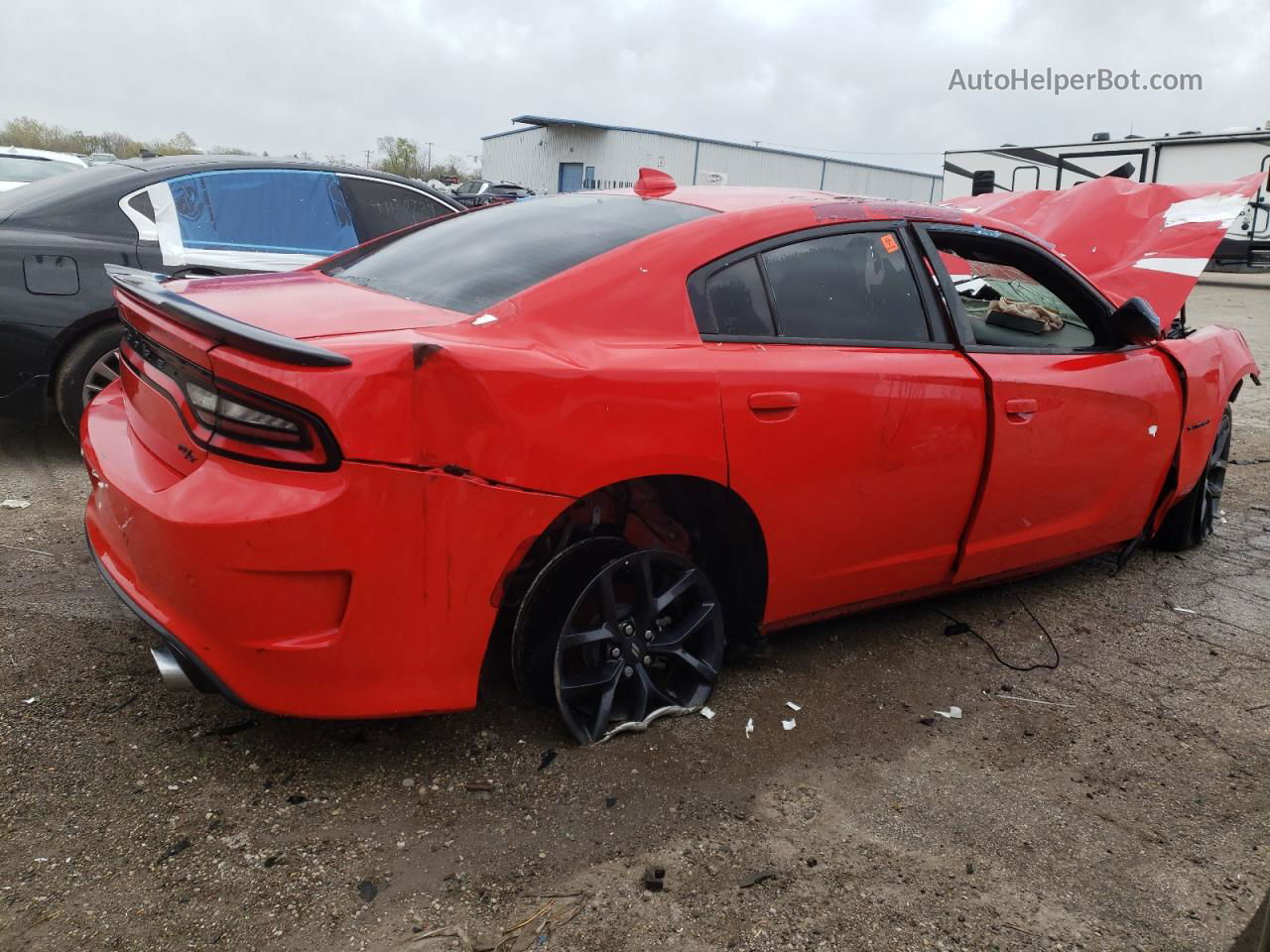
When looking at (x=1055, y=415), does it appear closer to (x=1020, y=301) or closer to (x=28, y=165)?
(x=1020, y=301)

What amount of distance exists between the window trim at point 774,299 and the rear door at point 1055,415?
0.10m

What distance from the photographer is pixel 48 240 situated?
4531 mm

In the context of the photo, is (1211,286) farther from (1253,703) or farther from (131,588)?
(131,588)

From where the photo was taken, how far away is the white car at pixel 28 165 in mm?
10047

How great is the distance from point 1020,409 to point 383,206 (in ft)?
12.9

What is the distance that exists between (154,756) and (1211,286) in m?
22.3

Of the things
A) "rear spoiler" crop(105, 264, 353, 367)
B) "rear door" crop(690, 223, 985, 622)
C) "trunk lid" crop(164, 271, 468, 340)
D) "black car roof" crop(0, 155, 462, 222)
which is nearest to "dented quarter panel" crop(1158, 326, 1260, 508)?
"rear door" crop(690, 223, 985, 622)

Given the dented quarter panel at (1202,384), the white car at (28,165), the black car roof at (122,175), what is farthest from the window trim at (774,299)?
the white car at (28,165)

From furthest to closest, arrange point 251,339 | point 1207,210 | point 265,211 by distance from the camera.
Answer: point 265,211
point 1207,210
point 251,339

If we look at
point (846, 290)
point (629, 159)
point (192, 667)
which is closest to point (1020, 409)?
point (846, 290)

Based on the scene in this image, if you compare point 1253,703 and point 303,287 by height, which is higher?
point 303,287

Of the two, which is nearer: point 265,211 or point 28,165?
point 265,211

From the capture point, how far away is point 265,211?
17.4 ft

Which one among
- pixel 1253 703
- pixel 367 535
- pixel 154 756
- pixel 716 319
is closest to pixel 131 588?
pixel 154 756
